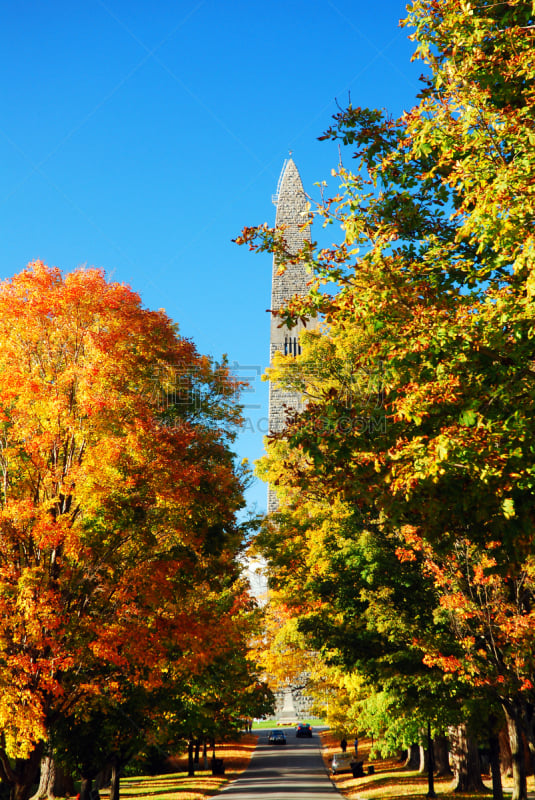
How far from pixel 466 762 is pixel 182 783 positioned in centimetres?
1652

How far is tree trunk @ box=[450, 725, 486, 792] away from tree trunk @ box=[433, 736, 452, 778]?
21.0ft

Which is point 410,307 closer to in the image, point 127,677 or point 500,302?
point 500,302

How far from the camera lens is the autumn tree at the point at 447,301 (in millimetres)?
7301

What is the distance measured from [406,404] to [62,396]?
29.0 feet

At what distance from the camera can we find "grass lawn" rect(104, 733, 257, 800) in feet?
85.6

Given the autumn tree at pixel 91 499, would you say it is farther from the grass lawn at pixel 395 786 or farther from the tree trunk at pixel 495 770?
the grass lawn at pixel 395 786

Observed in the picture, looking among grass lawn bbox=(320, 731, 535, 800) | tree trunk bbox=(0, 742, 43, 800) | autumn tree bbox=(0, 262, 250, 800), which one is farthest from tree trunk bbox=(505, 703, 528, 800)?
tree trunk bbox=(0, 742, 43, 800)

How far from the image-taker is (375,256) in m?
8.19

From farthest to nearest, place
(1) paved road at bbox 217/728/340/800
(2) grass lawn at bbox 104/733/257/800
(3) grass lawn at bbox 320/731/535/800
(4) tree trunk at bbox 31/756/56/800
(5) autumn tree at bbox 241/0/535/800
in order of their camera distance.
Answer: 1. (2) grass lawn at bbox 104/733/257/800
2. (1) paved road at bbox 217/728/340/800
3. (3) grass lawn at bbox 320/731/535/800
4. (4) tree trunk at bbox 31/756/56/800
5. (5) autumn tree at bbox 241/0/535/800

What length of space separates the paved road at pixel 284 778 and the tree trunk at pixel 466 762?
4522 mm

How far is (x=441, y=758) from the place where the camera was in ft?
89.9

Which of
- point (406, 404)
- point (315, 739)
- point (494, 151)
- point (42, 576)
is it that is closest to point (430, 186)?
point (494, 151)

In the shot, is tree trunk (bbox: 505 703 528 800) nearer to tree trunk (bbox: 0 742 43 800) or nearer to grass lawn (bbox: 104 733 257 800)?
tree trunk (bbox: 0 742 43 800)

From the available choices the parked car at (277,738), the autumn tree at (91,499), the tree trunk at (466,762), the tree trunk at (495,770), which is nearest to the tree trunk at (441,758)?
the tree trunk at (466,762)
